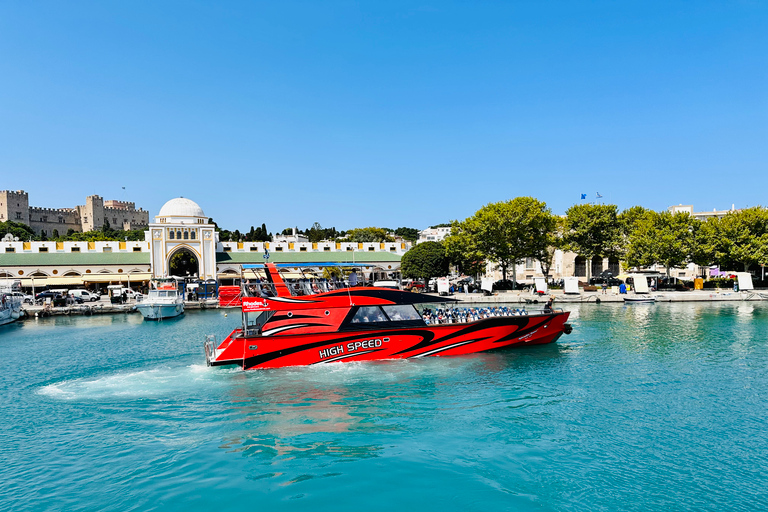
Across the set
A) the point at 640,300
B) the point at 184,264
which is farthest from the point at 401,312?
the point at 184,264

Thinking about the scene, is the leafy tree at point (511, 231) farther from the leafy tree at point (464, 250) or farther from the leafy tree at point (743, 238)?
the leafy tree at point (743, 238)

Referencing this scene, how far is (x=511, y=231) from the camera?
55125mm

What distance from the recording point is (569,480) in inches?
395

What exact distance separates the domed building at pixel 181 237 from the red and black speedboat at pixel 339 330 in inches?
2090

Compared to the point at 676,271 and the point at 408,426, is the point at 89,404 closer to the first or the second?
the point at 408,426

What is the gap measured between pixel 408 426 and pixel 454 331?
8.42 meters

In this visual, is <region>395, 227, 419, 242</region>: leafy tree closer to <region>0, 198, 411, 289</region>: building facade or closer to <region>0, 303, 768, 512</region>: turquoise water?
<region>0, 198, 411, 289</region>: building facade

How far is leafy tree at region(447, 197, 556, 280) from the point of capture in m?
55.2

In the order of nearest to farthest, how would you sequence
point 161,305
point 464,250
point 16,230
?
point 161,305
point 464,250
point 16,230

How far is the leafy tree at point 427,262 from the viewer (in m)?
63.8

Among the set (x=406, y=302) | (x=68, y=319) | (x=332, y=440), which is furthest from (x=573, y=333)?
(x=68, y=319)

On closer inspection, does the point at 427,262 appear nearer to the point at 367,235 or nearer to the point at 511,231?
the point at 511,231

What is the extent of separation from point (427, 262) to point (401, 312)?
43.5 metres

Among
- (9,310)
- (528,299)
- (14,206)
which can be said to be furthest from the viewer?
(14,206)
